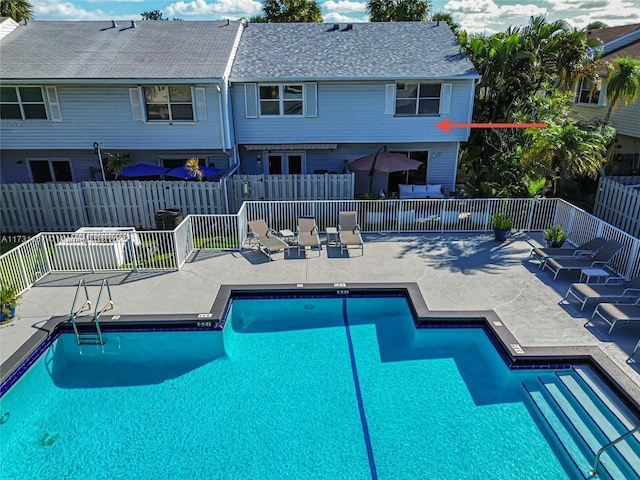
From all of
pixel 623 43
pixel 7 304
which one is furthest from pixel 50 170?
pixel 623 43

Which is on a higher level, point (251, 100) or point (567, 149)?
point (251, 100)

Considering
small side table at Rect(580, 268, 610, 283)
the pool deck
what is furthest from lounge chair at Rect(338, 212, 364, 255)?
small side table at Rect(580, 268, 610, 283)

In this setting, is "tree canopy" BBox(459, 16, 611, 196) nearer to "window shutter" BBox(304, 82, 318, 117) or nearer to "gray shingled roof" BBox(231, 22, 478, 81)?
"gray shingled roof" BBox(231, 22, 478, 81)

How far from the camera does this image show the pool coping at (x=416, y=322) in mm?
8211

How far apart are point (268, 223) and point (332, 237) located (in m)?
2.34

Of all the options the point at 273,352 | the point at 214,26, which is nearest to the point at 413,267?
the point at 273,352

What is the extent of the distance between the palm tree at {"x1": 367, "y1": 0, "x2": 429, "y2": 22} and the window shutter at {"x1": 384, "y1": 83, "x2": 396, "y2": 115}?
1520 cm

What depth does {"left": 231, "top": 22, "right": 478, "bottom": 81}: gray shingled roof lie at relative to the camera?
54.9ft

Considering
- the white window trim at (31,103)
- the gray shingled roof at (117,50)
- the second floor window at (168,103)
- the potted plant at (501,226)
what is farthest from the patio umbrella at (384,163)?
the white window trim at (31,103)

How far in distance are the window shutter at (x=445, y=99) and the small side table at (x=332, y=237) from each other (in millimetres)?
7023

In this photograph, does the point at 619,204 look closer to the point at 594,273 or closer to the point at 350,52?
the point at 594,273

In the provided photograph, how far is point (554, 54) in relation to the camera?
56.7 ft

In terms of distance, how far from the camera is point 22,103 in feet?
53.3

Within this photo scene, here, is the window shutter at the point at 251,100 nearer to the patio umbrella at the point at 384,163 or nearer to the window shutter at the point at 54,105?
the patio umbrella at the point at 384,163
